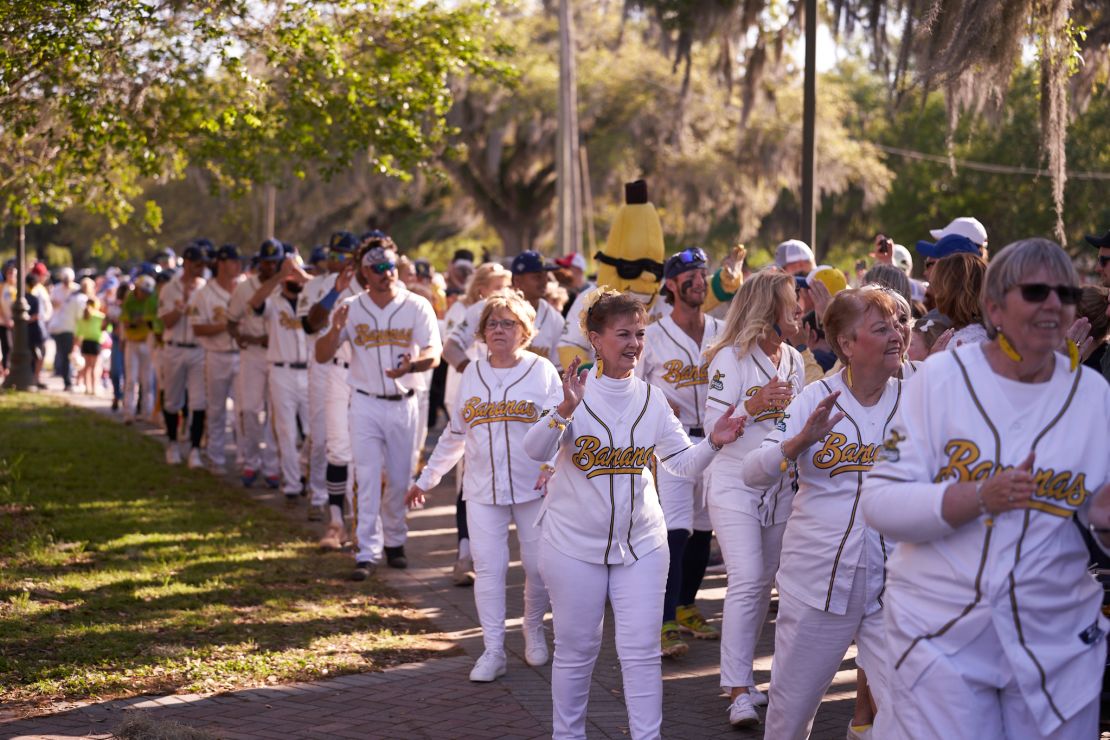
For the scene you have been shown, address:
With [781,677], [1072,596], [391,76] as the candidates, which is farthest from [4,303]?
[1072,596]

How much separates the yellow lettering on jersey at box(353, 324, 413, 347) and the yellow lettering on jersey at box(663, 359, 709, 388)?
2.50 meters

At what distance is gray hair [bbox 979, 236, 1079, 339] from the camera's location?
3.81 metres

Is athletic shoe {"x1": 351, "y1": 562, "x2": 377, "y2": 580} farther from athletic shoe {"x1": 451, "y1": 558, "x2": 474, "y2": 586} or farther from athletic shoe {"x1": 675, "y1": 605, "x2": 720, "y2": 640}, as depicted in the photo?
athletic shoe {"x1": 675, "y1": 605, "x2": 720, "y2": 640}

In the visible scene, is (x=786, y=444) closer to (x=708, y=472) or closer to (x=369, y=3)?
(x=708, y=472)

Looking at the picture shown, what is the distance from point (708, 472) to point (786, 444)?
203 cm

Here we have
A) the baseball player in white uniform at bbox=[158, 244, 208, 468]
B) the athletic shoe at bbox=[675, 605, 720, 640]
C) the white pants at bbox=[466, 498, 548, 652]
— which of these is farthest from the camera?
the baseball player in white uniform at bbox=[158, 244, 208, 468]

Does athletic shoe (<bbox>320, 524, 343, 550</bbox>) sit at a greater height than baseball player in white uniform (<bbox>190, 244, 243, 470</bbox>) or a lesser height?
lesser

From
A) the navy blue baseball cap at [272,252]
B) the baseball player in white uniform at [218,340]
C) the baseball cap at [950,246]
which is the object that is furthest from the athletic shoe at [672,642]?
the baseball player in white uniform at [218,340]

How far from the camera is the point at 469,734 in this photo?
6.53 meters

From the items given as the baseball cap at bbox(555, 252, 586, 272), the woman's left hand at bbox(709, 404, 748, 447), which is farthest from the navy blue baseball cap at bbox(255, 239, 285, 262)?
the woman's left hand at bbox(709, 404, 748, 447)

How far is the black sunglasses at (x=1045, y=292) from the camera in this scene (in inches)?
149

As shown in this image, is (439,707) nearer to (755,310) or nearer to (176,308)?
(755,310)

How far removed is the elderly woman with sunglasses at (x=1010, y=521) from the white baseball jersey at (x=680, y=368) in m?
4.26

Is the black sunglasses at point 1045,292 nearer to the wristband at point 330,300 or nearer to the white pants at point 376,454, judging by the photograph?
the white pants at point 376,454
